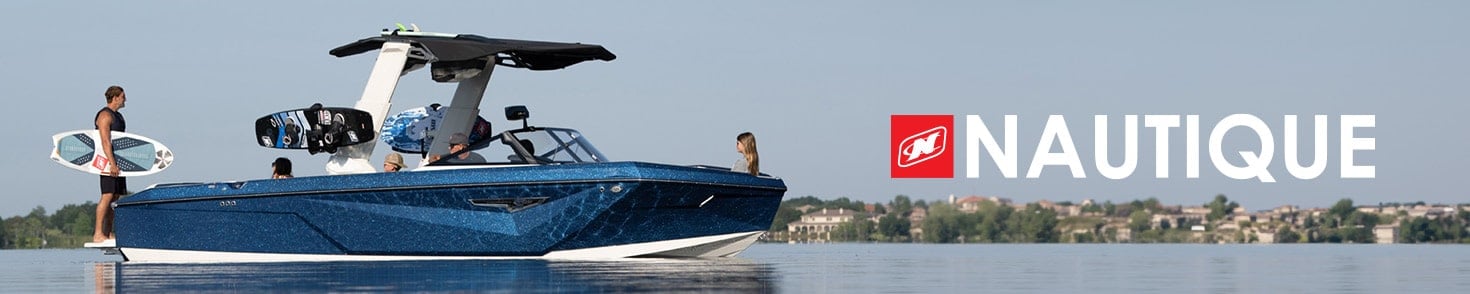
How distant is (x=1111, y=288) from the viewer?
13258 millimetres

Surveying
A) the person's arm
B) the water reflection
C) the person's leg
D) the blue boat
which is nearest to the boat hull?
the blue boat

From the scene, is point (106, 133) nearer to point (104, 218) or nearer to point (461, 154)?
point (104, 218)

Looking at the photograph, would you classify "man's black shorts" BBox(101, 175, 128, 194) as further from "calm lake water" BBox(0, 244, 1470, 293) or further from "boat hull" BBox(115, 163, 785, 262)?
"calm lake water" BBox(0, 244, 1470, 293)

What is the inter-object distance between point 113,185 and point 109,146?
2.91ft

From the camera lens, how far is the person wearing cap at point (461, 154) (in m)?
18.8

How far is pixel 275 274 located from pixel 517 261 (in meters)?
3.25

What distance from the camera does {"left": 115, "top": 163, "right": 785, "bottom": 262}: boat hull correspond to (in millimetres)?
18266

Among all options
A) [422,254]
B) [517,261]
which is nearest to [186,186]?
[422,254]

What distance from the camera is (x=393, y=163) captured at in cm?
1952

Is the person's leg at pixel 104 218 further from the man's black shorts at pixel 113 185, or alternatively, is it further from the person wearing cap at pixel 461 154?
the person wearing cap at pixel 461 154

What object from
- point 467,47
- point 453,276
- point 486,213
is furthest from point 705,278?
point 467,47

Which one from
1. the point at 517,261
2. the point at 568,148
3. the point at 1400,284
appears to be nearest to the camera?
the point at 1400,284

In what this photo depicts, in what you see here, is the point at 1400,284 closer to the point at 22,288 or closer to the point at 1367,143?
the point at 22,288

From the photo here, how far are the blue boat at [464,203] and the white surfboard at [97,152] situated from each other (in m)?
0.30
